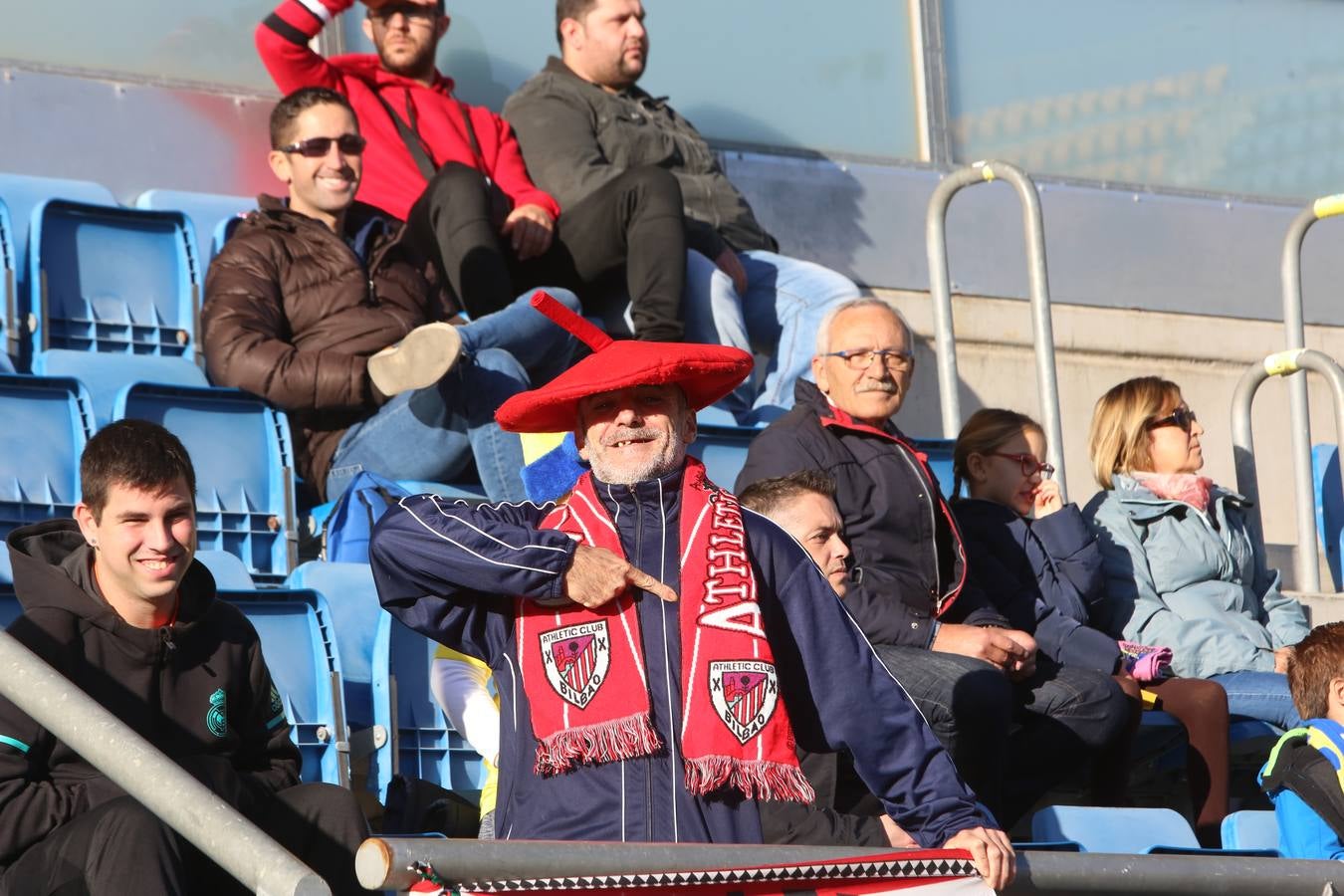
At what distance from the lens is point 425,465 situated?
4871 mm

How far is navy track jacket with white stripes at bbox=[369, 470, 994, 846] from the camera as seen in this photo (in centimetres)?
274

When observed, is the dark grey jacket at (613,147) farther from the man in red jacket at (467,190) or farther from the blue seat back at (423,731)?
the blue seat back at (423,731)

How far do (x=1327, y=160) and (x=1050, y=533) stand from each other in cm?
412

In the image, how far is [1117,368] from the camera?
713cm

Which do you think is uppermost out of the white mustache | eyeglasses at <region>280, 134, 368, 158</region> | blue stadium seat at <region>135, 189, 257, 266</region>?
eyeglasses at <region>280, 134, 368, 158</region>

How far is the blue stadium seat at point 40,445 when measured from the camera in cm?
436

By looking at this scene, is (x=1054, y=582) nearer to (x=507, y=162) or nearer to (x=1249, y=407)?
(x=1249, y=407)

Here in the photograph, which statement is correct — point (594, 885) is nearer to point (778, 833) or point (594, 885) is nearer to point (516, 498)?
point (778, 833)

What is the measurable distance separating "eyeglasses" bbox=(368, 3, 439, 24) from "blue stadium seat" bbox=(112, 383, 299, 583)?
1557 millimetres

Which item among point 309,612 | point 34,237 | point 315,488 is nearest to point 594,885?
point 309,612

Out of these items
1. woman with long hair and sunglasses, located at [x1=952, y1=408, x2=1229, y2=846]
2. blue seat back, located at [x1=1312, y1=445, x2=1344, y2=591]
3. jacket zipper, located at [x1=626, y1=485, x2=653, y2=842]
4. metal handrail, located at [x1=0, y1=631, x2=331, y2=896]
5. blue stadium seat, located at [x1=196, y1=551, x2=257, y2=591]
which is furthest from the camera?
blue seat back, located at [x1=1312, y1=445, x2=1344, y2=591]

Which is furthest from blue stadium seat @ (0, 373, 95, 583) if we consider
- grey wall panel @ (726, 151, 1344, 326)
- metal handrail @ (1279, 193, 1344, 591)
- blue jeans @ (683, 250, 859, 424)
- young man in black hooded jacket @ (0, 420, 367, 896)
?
metal handrail @ (1279, 193, 1344, 591)

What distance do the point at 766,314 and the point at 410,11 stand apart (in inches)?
52.8

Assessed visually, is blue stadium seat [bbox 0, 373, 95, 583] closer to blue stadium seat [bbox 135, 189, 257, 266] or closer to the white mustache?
blue stadium seat [bbox 135, 189, 257, 266]
